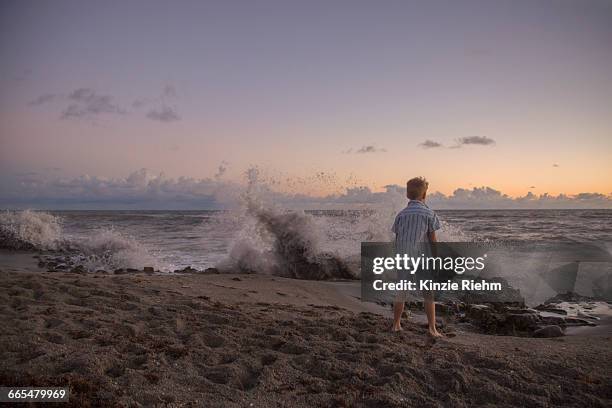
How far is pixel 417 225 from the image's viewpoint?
496cm

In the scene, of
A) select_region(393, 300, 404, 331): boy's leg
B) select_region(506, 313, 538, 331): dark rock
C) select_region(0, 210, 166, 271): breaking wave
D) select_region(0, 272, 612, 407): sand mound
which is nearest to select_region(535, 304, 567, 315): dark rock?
select_region(506, 313, 538, 331): dark rock

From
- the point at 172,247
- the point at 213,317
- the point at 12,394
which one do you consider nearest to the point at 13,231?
the point at 172,247

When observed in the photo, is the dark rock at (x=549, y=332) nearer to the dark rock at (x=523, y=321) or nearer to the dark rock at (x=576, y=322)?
the dark rock at (x=523, y=321)

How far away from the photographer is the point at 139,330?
189 inches

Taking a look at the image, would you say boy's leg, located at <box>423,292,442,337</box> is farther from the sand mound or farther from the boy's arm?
the boy's arm

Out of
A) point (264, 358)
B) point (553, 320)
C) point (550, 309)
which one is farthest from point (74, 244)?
point (553, 320)

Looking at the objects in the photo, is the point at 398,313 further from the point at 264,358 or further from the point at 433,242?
the point at 264,358

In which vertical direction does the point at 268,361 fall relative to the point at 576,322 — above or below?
above

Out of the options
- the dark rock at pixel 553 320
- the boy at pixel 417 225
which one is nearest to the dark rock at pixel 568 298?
the dark rock at pixel 553 320

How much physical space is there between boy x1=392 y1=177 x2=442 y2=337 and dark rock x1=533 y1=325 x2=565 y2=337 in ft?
5.60

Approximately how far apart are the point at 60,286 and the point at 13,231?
434 inches

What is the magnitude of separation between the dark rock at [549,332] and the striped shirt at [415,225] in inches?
90.5

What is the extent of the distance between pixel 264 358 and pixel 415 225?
216 cm

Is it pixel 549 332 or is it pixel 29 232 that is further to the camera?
pixel 29 232
